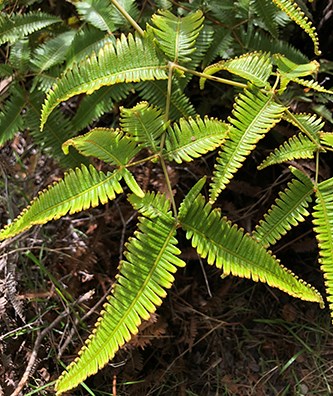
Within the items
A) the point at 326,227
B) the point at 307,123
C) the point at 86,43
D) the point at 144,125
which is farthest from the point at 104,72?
the point at 326,227

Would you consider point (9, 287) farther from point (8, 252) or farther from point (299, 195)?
point (299, 195)

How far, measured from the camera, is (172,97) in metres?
1.75

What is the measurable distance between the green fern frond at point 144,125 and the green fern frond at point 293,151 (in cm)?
33

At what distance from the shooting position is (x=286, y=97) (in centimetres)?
186

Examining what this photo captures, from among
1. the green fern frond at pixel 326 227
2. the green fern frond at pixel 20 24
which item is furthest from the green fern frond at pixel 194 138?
the green fern frond at pixel 20 24

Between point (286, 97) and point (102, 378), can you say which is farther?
point (102, 378)

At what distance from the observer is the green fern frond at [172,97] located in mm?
1748

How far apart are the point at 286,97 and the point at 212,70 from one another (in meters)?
0.38

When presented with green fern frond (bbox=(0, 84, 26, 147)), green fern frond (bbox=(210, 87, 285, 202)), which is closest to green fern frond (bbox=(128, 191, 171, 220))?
green fern frond (bbox=(210, 87, 285, 202))

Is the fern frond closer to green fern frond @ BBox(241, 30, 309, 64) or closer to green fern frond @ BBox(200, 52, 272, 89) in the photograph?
green fern frond @ BBox(200, 52, 272, 89)

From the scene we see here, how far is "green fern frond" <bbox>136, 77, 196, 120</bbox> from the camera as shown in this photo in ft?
5.74

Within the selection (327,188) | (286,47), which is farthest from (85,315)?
(286,47)

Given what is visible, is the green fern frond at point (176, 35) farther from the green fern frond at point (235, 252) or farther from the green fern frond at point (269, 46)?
the green fern frond at point (235, 252)

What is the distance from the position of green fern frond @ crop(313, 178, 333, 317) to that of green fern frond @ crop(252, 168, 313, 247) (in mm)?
44
